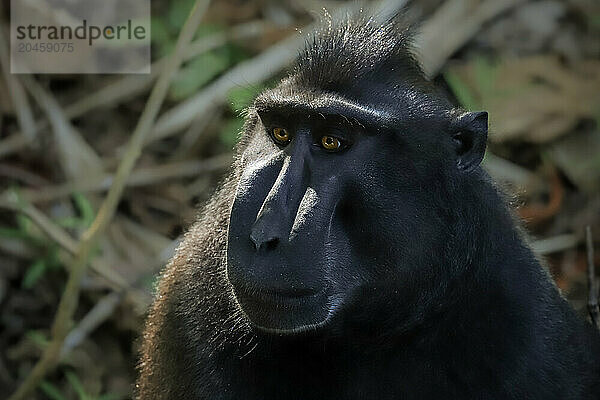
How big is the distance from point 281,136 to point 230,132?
356 centimetres

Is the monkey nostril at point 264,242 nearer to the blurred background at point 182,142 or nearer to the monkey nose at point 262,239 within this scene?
the monkey nose at point 262,239

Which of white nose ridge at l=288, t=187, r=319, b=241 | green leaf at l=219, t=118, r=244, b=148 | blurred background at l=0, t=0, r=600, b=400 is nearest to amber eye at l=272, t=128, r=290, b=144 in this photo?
white nose ridge at l=288, t=187, r=319, b=241

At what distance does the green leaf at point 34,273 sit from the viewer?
6488mm

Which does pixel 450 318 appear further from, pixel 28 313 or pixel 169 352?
pixel 28 313

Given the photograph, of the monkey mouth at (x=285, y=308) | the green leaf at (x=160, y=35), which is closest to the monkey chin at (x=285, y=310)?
the monkey mouth at (x=285, y=308)

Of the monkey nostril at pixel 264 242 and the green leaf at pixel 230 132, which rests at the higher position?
the monkey nostril at pixel 264 242

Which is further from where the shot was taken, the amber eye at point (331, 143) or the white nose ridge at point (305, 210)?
the amber eye at point (331, 143)

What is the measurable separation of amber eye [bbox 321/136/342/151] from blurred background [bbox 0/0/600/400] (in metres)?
2.90

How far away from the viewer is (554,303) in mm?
4461

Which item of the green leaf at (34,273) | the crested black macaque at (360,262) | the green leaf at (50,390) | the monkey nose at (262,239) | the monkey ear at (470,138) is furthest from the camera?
the green leaf at (34,273)

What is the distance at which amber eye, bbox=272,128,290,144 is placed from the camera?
3949mm

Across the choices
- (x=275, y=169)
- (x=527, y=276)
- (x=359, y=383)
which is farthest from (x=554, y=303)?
(x=275, y=169)

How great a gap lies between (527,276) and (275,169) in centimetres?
115

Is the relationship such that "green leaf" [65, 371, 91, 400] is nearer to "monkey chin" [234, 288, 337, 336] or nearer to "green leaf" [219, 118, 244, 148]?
"green leaf" [219, 118, 244, 148]
